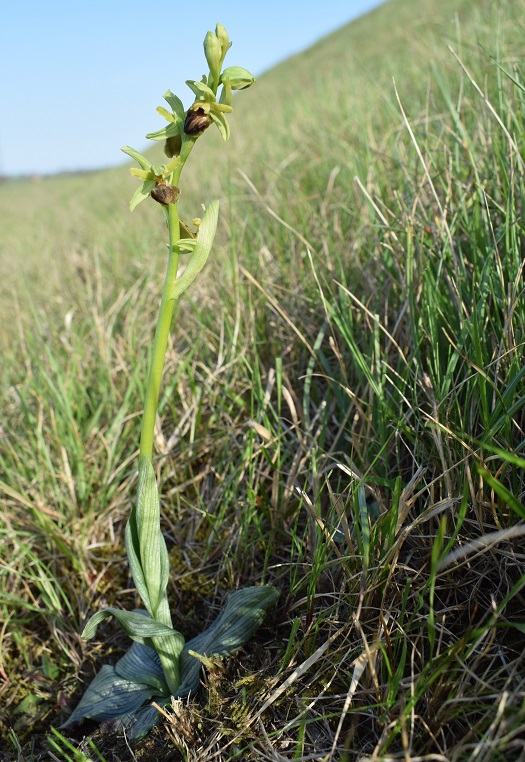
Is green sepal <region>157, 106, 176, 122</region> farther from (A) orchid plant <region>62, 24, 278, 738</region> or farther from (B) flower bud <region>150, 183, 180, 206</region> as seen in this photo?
(B) flower bud <region>150, 183, 180, 206</region>

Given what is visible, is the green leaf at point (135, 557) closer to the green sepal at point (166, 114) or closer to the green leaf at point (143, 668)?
the green leaf at point (143, 668)

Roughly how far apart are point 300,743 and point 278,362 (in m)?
0.88

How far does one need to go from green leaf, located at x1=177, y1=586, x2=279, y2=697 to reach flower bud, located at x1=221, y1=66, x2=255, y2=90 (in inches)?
36.6

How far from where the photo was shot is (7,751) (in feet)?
4.17

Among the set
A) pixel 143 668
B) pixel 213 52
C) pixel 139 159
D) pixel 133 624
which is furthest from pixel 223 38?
pixel 143 668

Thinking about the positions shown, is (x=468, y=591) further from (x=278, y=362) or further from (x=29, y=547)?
(x=29, y=547)

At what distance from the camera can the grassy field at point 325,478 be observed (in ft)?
3.24

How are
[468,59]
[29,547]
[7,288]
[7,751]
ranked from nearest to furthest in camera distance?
[7,751] → [29,547] → [468,59] → [7,288]

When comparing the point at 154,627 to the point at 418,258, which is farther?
the point at 418,258

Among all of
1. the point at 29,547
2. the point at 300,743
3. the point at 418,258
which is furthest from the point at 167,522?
the point at 418,258

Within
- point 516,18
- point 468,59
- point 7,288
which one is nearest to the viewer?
point 468,59

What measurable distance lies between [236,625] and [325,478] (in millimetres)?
356

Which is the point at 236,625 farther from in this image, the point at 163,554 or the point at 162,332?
the point at 162,332

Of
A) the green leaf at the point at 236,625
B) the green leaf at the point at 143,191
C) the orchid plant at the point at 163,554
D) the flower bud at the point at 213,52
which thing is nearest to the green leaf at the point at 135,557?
the orchid plant at the point at 163,554
